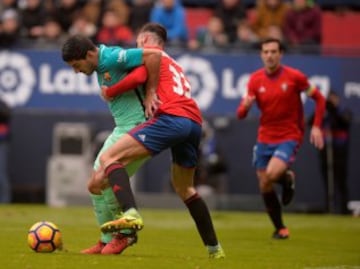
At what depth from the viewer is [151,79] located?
12.0 meters

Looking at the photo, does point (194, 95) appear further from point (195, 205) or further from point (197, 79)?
point (195, 205)

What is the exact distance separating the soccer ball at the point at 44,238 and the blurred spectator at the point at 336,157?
10398mm

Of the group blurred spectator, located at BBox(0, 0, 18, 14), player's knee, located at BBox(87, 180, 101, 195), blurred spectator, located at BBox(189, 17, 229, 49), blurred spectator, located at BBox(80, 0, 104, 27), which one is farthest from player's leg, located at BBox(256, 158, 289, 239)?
blurred spectator, located at BBox(0, 0, 18, 14)

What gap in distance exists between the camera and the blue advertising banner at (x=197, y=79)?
873 inches

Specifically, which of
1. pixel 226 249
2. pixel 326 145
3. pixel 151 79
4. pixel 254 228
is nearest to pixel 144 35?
pixel 151 79

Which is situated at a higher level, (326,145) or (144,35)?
(144,35)

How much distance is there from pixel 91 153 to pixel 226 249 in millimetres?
9296

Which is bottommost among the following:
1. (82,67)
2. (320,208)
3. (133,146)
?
(320,208)

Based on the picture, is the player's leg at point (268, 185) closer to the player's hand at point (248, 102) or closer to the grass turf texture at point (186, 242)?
the grass turf texture at point (186, 242)

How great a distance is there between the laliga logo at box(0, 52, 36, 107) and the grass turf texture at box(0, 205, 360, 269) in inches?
95.5

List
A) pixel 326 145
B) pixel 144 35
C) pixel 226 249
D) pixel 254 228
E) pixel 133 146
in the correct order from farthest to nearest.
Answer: pixel 326 145 → pixel 254 228 → pixel 226 249 → pixel 144 35 → pixel 133 146

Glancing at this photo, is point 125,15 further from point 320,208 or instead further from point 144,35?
point 144,35

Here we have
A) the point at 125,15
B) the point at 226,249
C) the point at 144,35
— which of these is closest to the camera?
the point at 144,35

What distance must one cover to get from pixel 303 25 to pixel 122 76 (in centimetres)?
1098
